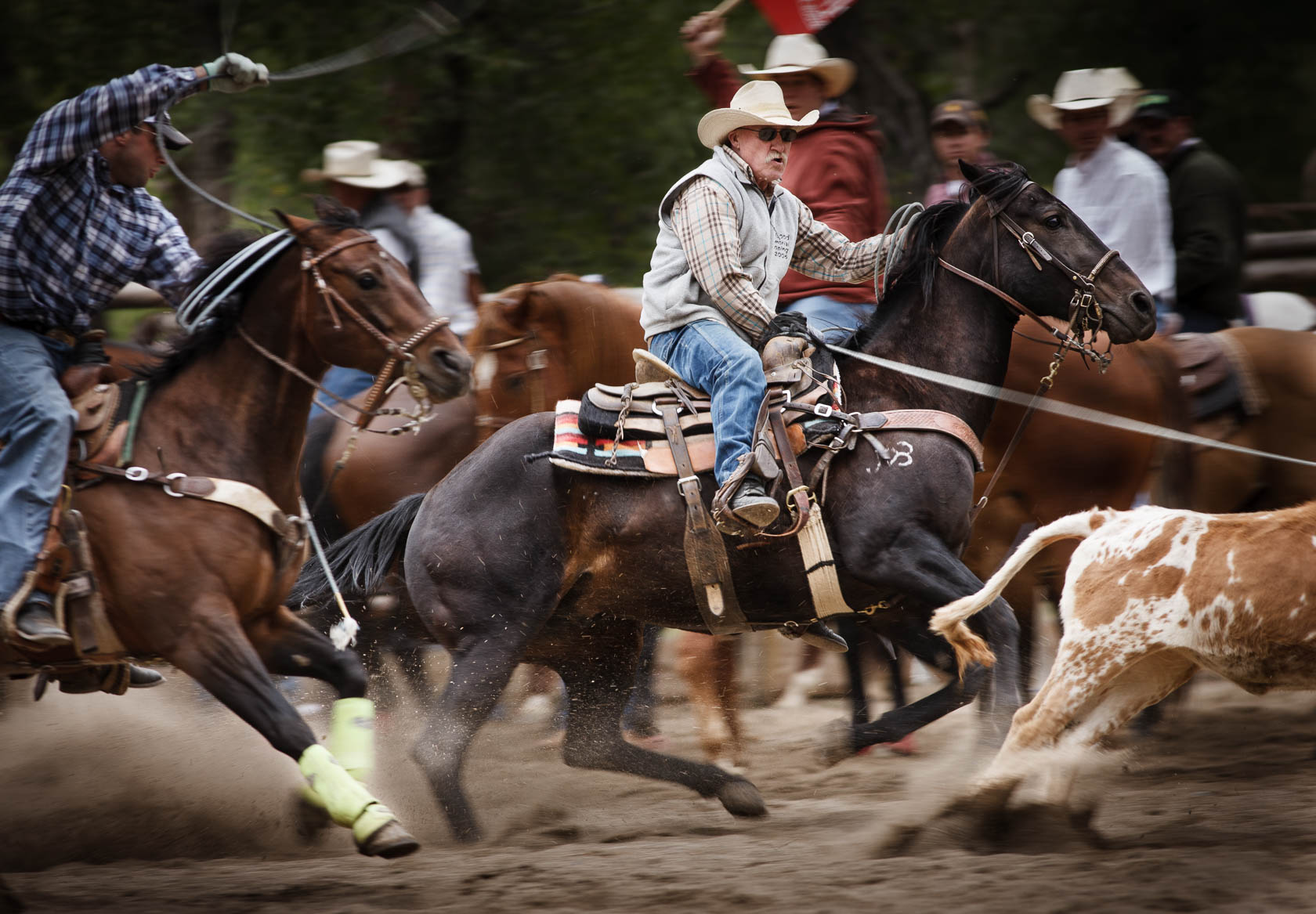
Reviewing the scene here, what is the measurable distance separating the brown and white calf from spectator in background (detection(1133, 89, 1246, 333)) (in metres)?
2.74

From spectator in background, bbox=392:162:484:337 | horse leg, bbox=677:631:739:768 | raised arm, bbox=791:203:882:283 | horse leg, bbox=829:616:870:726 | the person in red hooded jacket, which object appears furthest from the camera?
spectator in background, bbox=392:162:484:337

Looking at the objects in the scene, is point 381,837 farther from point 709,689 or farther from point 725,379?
point 709,689

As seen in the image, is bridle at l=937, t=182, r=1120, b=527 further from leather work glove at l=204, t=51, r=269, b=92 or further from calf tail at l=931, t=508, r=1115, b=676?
leather work glove at l=204, t=51, r=269, b=92

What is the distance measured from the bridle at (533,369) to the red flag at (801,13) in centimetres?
268

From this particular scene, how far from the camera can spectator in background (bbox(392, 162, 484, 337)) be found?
784 cm

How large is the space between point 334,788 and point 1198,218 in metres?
5.25

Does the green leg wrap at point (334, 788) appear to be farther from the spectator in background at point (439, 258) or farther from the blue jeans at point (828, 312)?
the spectator in background at point (439, 258)

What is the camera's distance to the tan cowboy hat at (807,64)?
6633 mm

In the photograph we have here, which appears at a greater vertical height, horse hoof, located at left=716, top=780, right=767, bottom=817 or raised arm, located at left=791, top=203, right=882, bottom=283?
raised arm, located at left=791, top=203, right=882, bottom=283

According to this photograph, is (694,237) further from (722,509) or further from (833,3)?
(833,3)

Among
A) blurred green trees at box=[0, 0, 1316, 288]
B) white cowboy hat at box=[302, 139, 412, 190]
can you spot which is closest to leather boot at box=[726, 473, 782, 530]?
white cowboy hat at box=[302, 139, 412, 190]

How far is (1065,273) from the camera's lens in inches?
208

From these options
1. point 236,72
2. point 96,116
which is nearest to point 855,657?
point 236,72

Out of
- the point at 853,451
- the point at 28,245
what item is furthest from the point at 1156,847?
the point at 28,245
